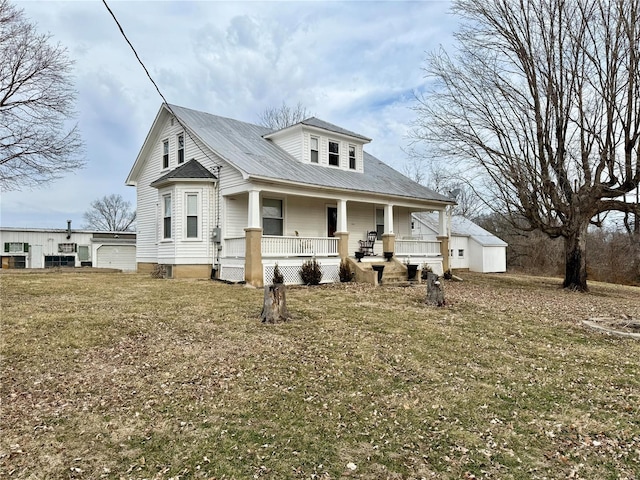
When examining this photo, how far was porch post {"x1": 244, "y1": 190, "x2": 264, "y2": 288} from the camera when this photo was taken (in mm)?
12688

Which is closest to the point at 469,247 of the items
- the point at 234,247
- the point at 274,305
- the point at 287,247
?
the point at 287,247

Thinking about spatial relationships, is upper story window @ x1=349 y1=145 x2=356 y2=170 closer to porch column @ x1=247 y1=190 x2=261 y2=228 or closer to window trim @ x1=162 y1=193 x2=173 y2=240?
porch column @ x1=247 y1=190 x2=261 y2=228

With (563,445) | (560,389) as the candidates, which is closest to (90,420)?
(563,445)

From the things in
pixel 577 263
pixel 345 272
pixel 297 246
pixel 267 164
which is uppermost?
pixel 267 164

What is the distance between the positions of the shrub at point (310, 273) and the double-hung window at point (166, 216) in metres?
5.30

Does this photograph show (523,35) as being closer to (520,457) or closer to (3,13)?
(520,457)

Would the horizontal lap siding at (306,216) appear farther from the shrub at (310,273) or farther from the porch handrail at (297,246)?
the shrub at (310,273)

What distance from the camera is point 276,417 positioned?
3.94 meters

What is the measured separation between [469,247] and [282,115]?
18711mm

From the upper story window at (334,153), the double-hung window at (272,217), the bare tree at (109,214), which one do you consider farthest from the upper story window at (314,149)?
the bare tree at (109,214)

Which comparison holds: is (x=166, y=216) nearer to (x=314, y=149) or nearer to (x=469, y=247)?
(x=314, y=149)

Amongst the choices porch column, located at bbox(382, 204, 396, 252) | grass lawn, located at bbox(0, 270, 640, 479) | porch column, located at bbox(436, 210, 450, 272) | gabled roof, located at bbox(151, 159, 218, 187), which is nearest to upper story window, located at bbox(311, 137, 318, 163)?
porch column, located at bbox(382, 204, 396, 252)

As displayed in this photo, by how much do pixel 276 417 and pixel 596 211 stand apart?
616 inches

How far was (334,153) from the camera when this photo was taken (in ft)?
59.0
